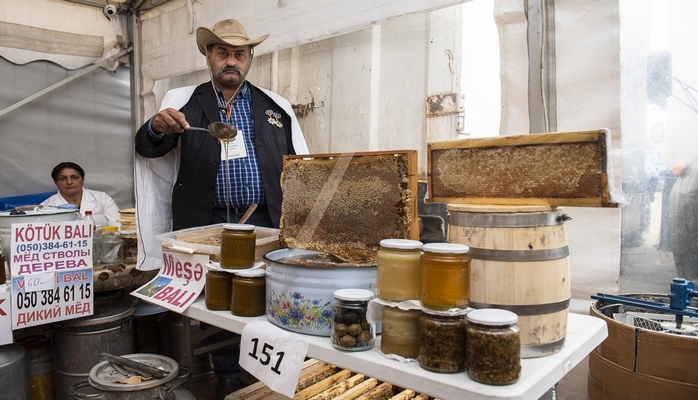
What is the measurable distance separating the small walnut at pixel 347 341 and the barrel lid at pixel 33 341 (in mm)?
2524

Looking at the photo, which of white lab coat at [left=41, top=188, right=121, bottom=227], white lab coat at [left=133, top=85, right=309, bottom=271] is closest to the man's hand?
white lab coat at [left=133, top=85, right=309, bottom=271]

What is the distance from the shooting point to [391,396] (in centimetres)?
173

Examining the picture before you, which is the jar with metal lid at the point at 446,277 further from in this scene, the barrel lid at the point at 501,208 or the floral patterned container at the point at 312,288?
the floral patterned container at the point at 312,288

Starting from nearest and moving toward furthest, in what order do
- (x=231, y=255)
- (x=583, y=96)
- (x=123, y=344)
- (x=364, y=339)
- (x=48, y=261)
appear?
1. (x=364, y=339)
2. (x=231, y=255)
3. (x=583, y=96)
4. (x=48, y=261)
5. (x=123, y=344)

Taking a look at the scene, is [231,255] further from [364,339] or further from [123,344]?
[123,344]

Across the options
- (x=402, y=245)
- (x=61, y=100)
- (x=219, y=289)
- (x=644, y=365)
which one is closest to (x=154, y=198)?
(x=219, y=289)

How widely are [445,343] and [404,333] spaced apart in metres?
0.12

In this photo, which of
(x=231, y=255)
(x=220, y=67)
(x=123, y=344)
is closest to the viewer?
(x=231, y=255)

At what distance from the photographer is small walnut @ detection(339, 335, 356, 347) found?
1.19 m

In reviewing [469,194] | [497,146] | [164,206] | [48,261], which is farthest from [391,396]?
[48,261]

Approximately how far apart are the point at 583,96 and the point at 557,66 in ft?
0.60

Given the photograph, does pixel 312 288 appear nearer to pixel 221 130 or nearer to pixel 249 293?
pixel 249 293

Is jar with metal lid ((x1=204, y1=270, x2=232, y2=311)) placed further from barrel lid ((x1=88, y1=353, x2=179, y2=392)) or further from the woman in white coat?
the woman in white coat

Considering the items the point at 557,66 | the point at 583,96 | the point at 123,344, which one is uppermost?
the point at 557,66
